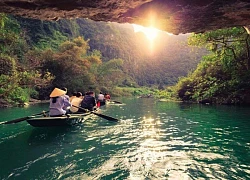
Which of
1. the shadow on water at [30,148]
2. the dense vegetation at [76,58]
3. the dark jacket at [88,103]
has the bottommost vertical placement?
the shadow on water at [30,148]

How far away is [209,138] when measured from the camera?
299 inches

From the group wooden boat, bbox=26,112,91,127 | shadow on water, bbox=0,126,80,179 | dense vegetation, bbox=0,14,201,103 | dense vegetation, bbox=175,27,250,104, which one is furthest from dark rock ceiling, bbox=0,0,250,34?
dense vegetation, bbox=175,27,250,104

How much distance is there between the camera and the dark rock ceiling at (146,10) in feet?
14.6

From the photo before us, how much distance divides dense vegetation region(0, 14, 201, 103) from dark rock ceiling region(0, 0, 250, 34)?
9.63 metres

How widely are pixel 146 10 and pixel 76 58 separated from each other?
2797 centimetres

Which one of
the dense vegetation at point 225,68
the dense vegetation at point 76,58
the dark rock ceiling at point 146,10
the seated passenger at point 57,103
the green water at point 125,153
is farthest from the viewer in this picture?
the dense vegetation at point 225,68

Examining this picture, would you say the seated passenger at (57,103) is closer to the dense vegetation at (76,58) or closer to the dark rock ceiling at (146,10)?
the dark rock ceiling at (146,10)

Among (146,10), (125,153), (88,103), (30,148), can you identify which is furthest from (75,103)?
(146,10)

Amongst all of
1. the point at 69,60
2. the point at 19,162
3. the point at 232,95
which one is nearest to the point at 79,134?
the point at 19,162

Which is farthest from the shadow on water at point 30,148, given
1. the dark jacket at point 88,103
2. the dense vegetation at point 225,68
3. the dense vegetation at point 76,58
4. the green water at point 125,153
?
the dense vegetation at point 225,68

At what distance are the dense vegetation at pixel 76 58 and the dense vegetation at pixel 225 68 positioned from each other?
247cm

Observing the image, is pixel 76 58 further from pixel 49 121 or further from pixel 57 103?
pixel 49 121

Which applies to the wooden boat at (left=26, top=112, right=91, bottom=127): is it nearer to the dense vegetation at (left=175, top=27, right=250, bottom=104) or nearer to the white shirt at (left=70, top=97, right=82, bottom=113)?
the white shirt at (left=70, top=97, right=82, bottom=113)

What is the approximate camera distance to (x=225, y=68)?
20.3 m
